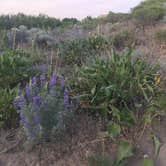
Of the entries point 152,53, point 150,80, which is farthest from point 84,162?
point 152,53

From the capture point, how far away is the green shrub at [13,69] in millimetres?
5955

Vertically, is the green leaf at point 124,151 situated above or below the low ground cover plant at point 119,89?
below

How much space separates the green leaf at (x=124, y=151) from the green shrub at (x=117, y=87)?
44cm

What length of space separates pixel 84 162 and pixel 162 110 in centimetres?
125

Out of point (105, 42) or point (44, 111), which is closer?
point (44, 111)

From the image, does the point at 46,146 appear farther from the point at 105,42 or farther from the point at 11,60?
the point at 105,42

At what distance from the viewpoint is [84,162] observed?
14.3 feet

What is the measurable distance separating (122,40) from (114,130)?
4.99 meters

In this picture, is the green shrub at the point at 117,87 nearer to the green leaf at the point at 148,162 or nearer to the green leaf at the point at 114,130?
the green leaf at the point at 114,130

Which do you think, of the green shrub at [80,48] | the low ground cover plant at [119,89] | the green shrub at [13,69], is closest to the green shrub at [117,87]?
the low ground cover plant at [119,89]

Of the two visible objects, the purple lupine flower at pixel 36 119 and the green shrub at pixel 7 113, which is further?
the green shrub at pixel 7 113

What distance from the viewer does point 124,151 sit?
14.3ft

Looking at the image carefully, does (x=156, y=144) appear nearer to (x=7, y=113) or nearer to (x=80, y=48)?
(x=7, y=113)

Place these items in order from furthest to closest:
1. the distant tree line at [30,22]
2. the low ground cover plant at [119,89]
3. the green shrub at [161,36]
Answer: the distant tree line at [30,22] → the green shrub at [161,36] → the low ground cover plant at [119,89]
